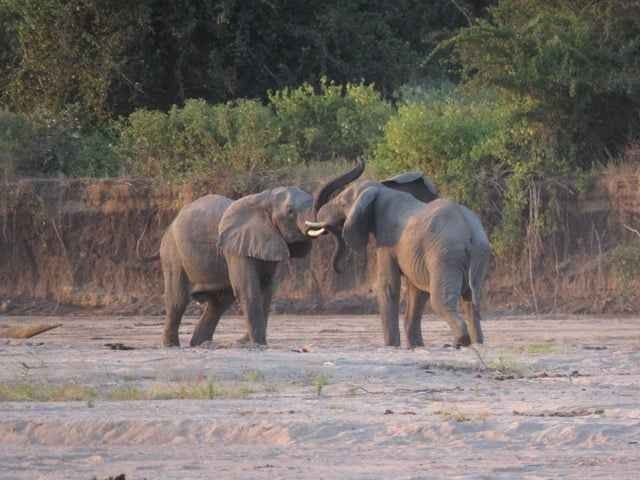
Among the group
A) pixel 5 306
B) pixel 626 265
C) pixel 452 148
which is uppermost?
pixel 452 148

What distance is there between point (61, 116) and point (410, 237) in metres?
14.9

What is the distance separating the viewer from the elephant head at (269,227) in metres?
19.5

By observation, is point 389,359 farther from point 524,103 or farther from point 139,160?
point 139,160

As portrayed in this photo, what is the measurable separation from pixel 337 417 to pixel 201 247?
362 inches

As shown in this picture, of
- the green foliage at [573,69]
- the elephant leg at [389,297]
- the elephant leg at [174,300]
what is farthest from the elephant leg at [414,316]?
Answer: the green foliage at [573,69]

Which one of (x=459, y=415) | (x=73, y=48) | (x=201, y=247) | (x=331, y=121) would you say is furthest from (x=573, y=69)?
(x=459, y=415)

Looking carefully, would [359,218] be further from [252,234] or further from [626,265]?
[626,265]

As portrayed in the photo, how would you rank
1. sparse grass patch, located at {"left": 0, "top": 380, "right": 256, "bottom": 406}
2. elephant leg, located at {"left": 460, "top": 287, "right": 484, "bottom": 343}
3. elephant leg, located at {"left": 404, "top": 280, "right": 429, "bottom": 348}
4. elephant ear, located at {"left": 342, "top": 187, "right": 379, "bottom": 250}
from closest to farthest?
sparse grass patch, located at {"left": 0, "top": 380, "right": 256, "bottom": 406} → elephant leg, located at {"left": 460, "top": 287, "right": 484, "bottom": 343} → elephant leg, located at {"left": 404, "top": 280, "right": 429, "bottom": 348} → elephant ear, located at {"left": 342, "top": 187, "right": 379, "bottom": 250}

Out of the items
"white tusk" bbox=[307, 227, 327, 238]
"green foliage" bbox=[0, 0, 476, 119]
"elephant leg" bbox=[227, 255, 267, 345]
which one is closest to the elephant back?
"elephant leg" bbox=[227, 255, 267, 345]

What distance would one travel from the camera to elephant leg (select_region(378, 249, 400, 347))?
19.5 meters

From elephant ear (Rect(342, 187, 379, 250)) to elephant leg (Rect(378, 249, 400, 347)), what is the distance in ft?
1.16

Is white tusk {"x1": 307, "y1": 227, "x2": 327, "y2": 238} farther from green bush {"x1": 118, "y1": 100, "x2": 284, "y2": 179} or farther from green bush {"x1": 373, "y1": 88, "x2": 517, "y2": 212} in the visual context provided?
green bush {"x1": 118, "y1": 100, "x2": 284, "y2": 179}

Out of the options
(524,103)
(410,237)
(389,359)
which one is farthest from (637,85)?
(389,359)

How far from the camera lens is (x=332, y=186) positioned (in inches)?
801
